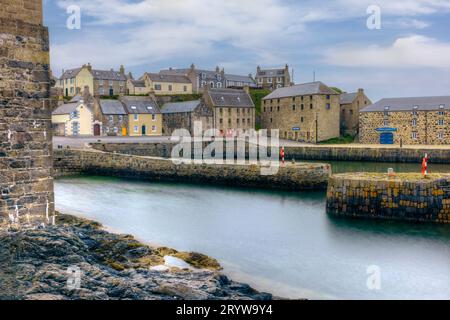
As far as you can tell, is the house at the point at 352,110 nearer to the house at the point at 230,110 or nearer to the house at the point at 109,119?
the house at the point at 230,110

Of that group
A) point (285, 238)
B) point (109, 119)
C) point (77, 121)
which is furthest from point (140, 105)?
point (285, 238)

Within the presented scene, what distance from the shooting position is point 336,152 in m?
38.6

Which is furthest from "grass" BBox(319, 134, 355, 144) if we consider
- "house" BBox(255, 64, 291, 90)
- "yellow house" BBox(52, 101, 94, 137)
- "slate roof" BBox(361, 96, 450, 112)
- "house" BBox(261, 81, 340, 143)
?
"house" BBox(255, 64, 291, 90)

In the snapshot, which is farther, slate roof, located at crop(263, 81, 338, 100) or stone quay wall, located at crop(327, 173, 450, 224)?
slate roof, located at crop(263, 81, 338, 100)

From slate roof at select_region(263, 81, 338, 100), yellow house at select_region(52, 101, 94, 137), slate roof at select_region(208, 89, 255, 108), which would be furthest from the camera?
slate roof at select_region(208, 89, 255, 108)

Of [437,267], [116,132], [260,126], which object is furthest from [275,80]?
[437,267]

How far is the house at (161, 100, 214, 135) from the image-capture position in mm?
49438

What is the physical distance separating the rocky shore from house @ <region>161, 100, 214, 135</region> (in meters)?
39.3

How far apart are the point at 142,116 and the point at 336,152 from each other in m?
20.8

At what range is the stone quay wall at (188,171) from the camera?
2180cm

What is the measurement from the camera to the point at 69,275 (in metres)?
7.33

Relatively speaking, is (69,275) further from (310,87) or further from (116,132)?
(310,87)

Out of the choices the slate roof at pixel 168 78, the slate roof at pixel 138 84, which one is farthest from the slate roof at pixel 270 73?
the slate roof at pixel 138 84

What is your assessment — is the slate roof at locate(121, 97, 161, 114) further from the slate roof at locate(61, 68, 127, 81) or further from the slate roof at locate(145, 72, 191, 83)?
the slate roof at locate(61, 68, 127, 81)
